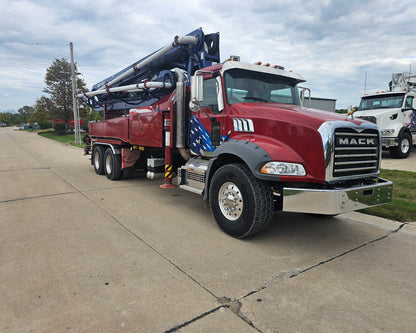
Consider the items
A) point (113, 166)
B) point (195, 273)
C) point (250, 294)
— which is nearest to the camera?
point (250, 294)

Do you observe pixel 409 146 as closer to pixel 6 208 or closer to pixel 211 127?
pixel 211 127

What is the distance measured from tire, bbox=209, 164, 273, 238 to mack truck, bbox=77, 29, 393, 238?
0.04 ft

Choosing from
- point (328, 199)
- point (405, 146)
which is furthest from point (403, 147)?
point (328, 199)

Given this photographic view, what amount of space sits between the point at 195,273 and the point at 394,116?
12.1 m

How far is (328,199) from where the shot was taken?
337cm

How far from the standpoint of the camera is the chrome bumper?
3.37 metres

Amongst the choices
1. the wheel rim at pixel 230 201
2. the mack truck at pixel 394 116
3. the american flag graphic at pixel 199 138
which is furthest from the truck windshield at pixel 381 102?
the wheel rim at pixel 230 201

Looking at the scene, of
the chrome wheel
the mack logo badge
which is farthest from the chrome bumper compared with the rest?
the chrome wheel

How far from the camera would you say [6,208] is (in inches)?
216

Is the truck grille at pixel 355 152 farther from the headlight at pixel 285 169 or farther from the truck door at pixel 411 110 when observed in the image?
the truck door at pixel 411 110

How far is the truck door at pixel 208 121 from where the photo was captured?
15.7 feet

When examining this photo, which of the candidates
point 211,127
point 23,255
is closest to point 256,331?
point 23,255

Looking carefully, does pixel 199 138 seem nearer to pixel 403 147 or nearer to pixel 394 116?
pixel 394 116

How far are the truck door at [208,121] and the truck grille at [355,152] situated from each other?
1.79m
